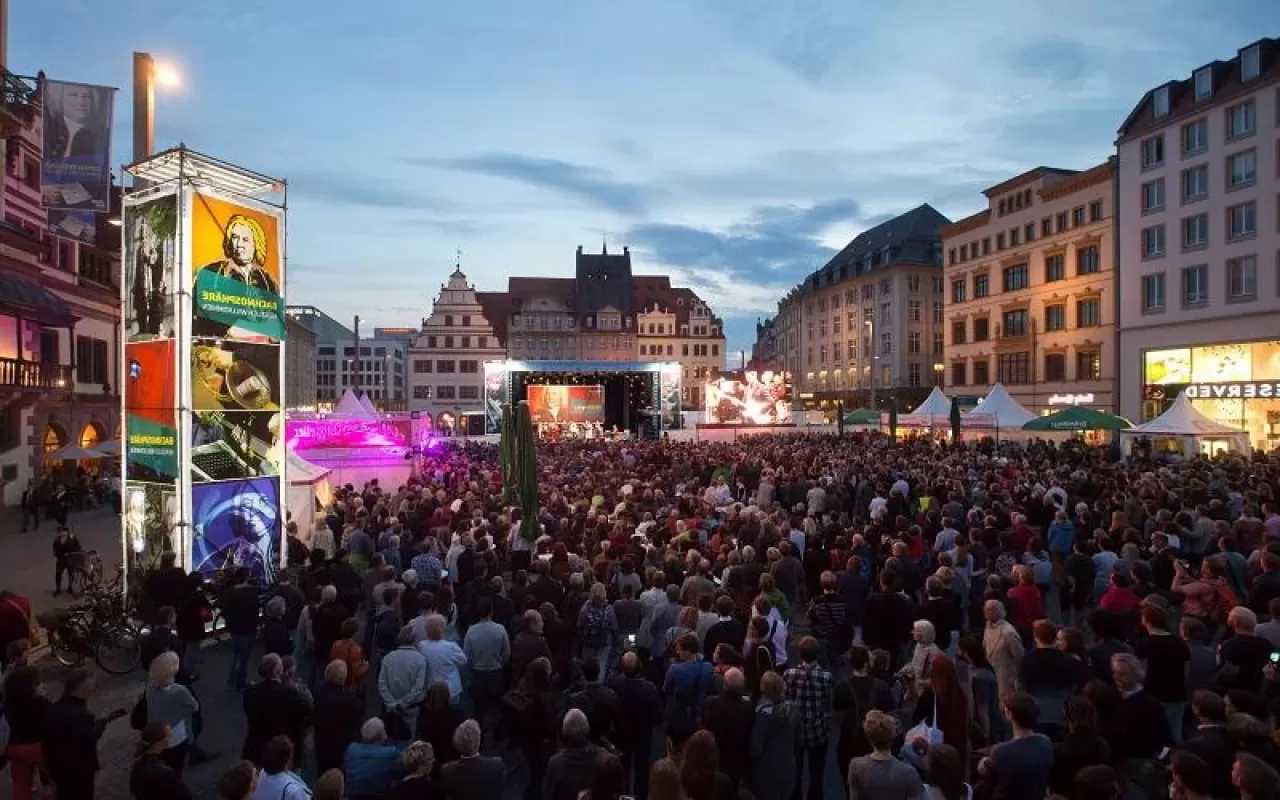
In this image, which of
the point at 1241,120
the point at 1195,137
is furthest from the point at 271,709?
the point at 1195,137

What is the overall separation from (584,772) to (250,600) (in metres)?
5.59

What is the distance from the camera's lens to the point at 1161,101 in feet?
129

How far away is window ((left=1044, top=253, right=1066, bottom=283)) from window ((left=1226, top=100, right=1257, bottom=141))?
11446mm

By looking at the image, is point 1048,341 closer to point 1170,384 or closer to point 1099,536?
point 1170,384

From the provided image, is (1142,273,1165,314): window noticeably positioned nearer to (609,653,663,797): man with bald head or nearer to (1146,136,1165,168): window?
(1146,136,1165,168): window

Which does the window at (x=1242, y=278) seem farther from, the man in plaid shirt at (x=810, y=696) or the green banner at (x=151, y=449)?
the green banner at (x=151, y=449)

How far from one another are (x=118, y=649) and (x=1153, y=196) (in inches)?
1754

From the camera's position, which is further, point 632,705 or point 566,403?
point 566,403

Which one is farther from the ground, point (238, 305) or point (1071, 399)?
point (238, 305)

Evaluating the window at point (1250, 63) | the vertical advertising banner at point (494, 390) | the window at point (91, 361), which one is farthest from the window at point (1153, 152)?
the window at point (91, 361)

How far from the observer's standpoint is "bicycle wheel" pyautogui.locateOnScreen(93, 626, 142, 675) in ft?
34.5

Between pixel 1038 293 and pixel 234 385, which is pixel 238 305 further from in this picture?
pixel 1038 293

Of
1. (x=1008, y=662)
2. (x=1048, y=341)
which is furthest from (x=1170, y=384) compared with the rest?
(x=1008, y=662)

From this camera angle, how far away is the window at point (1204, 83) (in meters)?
36.9
